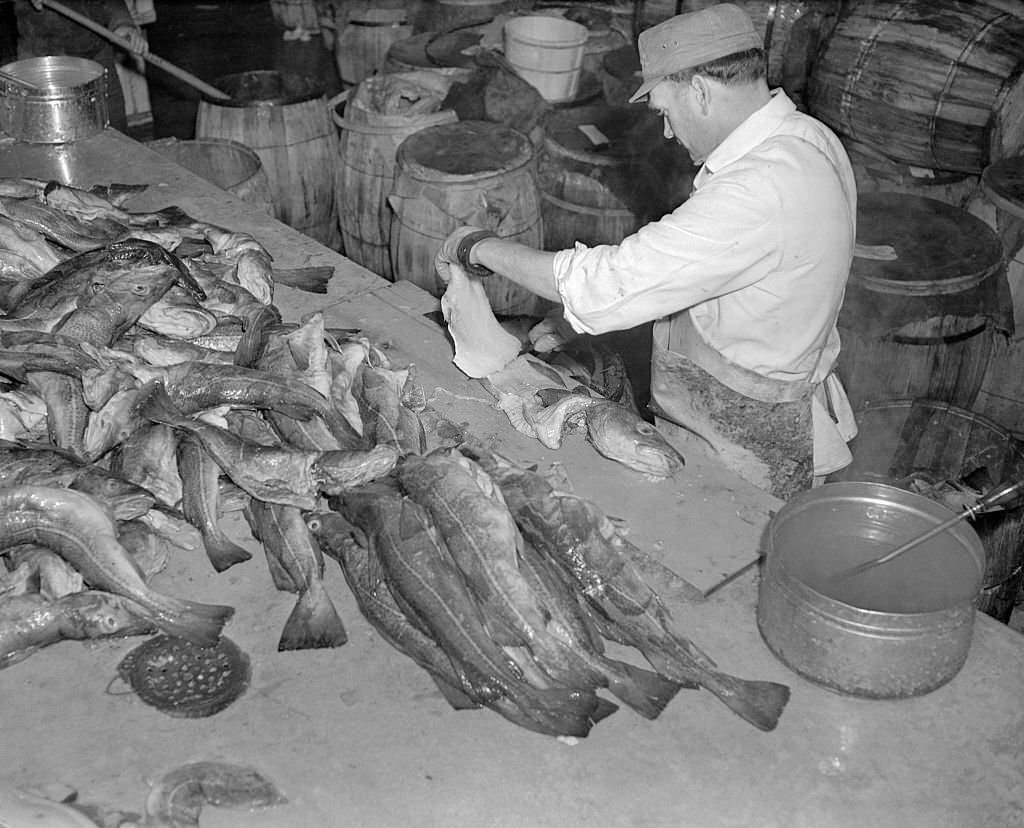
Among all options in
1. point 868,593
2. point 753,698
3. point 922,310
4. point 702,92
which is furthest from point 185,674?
point 922,310

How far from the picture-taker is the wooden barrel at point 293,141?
6.77 m

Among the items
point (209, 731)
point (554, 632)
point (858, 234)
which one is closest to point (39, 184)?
point (209, 731)

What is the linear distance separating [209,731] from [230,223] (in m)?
3.37

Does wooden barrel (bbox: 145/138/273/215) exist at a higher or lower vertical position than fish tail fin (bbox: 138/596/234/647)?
lower

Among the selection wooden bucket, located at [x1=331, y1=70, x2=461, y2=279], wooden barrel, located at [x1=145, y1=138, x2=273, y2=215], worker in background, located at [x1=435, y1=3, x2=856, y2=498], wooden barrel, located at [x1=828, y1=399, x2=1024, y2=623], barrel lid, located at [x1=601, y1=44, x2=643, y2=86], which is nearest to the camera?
worker in background, located at [x1=435, y1=3, x2=856, y2=498]

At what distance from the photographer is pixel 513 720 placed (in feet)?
8.91

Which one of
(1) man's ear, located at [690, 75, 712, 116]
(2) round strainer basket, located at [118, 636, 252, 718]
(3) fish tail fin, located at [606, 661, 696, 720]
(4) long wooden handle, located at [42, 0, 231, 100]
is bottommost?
(2) round strainer basket, located at [118, 636, 252, 718]

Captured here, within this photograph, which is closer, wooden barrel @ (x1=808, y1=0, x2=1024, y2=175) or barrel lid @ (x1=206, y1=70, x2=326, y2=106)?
wooden barrel @ (x1=808, y1=0, x2=1024, y2=175)

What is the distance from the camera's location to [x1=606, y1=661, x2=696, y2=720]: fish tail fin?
8.92ft

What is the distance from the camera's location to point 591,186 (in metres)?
6.20

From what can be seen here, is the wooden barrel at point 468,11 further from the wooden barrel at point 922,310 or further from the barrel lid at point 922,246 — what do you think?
the wooden barrel at point 922,310

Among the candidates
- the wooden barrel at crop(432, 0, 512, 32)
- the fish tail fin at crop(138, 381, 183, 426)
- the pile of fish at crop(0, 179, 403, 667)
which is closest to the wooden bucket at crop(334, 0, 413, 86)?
the wooden barrel at crop(432, 0, 512, 32)

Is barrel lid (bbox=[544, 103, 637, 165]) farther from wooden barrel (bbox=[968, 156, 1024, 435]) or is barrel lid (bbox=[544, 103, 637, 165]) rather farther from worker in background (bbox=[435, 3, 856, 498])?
worker in background (bbox=[435, 3, 856, 498])

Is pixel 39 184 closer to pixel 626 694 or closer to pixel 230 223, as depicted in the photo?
pixel 230 223
